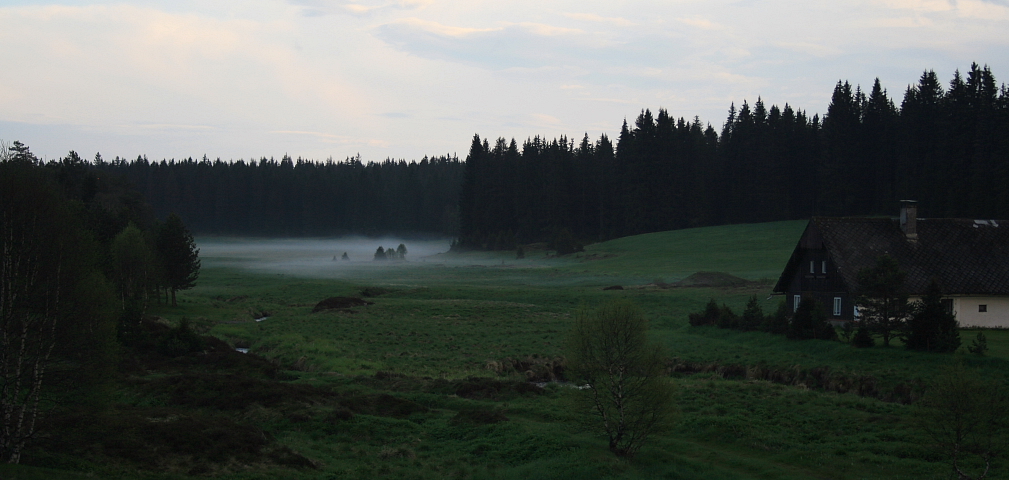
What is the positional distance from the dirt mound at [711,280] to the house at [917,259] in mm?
20841

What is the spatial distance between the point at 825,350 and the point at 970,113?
7572cm

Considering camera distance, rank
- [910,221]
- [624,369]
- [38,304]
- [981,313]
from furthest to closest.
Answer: [910,221]
[981,313]
[624,369]
[38,304]

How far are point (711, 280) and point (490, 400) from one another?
42.8 meters

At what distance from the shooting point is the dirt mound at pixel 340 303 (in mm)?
56072

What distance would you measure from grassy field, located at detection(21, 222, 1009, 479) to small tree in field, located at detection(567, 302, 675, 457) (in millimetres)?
1000

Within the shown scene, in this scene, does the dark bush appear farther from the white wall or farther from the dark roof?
the white wall

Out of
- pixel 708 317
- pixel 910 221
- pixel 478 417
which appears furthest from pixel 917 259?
pixel 478 417

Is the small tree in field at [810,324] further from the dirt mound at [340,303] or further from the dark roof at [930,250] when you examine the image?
the dirt mound at [340,303]

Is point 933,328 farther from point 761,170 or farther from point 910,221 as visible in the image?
point 761,170

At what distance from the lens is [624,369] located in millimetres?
18797

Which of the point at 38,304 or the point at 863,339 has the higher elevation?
the point at 38,304

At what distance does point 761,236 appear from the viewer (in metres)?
Answer: 98.2

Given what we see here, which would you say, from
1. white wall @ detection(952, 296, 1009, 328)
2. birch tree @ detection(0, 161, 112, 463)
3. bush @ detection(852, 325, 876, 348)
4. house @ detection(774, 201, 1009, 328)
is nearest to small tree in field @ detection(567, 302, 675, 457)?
birch tree @ detection(0, 161, 112, 463)

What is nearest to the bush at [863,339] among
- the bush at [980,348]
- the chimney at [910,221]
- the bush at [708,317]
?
the bush at [980,348]
